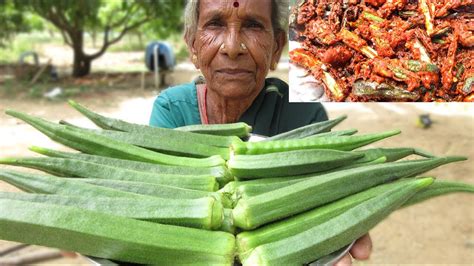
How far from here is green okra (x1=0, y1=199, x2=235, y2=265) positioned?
145 cm

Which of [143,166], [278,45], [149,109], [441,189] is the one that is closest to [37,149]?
[143,166]

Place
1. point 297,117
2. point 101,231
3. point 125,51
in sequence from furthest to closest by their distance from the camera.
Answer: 1. point 125,51
2. point 297,117
3. point 101,231

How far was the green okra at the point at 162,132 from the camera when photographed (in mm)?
2188

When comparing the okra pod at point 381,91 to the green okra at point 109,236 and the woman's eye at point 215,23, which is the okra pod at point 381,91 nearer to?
the woman's eye at point 215,23

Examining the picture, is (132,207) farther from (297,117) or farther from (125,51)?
(125,51)

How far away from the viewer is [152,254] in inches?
59.7

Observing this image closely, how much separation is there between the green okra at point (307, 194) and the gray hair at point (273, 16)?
110 cm

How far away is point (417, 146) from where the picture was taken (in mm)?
6621

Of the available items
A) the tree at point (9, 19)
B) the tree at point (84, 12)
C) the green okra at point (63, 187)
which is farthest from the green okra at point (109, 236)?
the tree at point (9, 19)

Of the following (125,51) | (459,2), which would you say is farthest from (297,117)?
(125,51)

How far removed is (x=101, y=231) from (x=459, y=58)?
2053 mm

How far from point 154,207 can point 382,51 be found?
1604mm

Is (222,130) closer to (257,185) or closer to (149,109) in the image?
(257,185)

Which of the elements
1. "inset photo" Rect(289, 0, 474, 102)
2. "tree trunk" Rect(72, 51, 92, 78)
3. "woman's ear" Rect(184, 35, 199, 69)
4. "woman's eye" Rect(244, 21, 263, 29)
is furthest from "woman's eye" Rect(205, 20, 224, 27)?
"tree trunk" Rect(72, 51, 92, 78)
